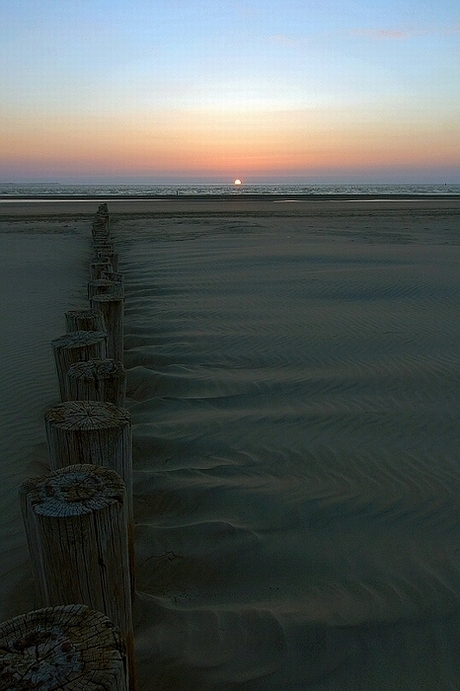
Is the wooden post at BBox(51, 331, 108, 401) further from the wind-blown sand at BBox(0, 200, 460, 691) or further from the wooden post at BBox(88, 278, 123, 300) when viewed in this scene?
the wooden post at BBox(88, 278, 123, 300)

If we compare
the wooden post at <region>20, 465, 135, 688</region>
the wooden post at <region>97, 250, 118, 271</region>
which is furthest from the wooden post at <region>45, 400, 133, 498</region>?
the wooden post at <region>97, 250, 118, 271</region>

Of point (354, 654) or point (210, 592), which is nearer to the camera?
point (354, 654)

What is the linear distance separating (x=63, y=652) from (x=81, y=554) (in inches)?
23.7

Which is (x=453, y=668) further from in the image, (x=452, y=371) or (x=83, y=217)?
(x=83, y=217)

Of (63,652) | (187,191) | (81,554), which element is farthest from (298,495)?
(187,191)

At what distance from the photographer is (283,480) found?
4.18 meters

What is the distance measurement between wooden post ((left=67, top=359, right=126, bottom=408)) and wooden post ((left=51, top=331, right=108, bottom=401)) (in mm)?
443

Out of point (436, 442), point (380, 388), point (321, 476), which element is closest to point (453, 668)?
point (321, 476)

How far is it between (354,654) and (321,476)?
63.6 inches

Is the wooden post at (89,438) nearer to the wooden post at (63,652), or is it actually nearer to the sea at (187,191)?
the wooden post at (63,652)

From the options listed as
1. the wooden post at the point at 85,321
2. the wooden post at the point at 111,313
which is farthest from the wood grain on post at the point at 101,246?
the wooden post at the point at 85,321

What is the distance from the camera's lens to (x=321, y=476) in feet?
13.9

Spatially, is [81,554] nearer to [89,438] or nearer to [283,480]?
[89,438]

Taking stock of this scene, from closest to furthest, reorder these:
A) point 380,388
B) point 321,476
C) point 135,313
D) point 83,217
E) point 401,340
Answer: point 321,476, point 380,388, point 401,340, point 135,313, point 83,217
